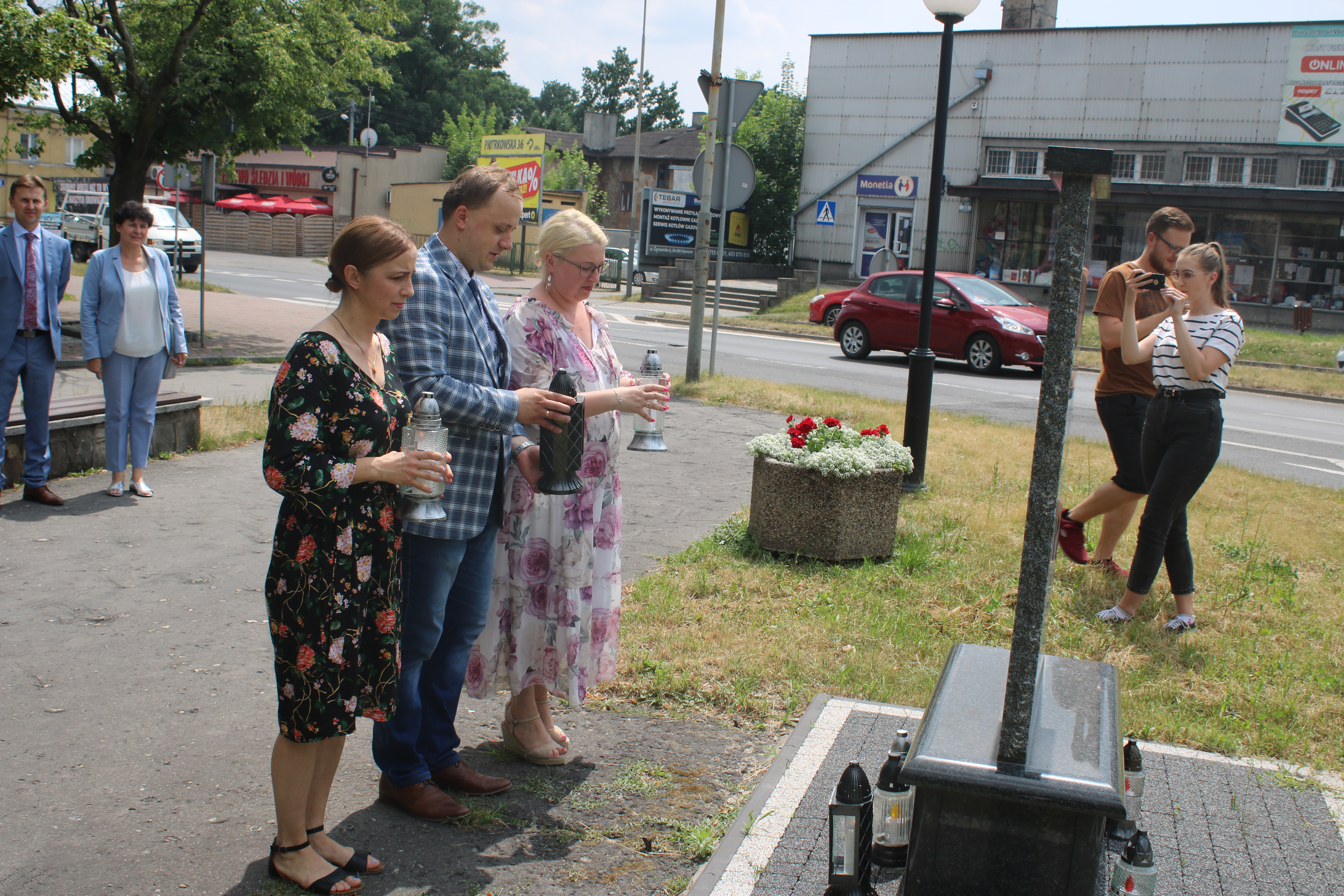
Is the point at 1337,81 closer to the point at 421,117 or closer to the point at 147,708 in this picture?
the point at 147,708

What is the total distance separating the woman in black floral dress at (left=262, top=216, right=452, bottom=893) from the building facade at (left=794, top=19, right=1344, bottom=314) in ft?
85.3

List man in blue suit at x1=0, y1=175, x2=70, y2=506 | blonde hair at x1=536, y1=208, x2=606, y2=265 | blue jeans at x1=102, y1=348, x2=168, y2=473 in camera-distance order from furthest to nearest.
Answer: blue jeans at x1=102, y1=348, x2=168, y2=473 → man in blue suit at x1=0, y1=175, x2=70, y2=506 → blonde hair at x1=536, y1=208, x2=606, y2=265

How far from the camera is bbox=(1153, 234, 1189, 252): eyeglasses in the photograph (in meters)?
5.26

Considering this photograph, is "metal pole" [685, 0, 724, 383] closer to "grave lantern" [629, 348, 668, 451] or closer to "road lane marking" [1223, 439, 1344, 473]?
"road lane marking" [1223, 439, 1344, 473]

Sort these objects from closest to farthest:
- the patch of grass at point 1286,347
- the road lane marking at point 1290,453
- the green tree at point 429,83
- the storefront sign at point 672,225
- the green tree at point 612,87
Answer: the road lane marking at point 1290,453 → the patch of grass at point 1286,347 → the storefront sign at point 672,225 → the green tree at point 429,83 → the green tree at point 612,87

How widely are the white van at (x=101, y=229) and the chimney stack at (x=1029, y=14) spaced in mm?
26086

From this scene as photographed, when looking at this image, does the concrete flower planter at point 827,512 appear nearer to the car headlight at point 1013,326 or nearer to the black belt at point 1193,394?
the black belt at point 1193,394

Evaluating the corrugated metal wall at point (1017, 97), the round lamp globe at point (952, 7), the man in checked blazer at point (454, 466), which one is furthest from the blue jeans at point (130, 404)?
the corrugated metal wall at point (1017, 97)

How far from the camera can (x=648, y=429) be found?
410cm

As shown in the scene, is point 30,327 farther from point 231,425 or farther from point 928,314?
point 928,314

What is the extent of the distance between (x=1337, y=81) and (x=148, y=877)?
32917 mm

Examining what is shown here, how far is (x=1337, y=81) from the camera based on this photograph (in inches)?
1097

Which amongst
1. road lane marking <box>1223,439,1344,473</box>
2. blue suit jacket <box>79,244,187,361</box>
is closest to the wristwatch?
blue suit jacket <box>79,244,187,361</box>

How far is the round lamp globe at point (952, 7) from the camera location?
24.3 feet
